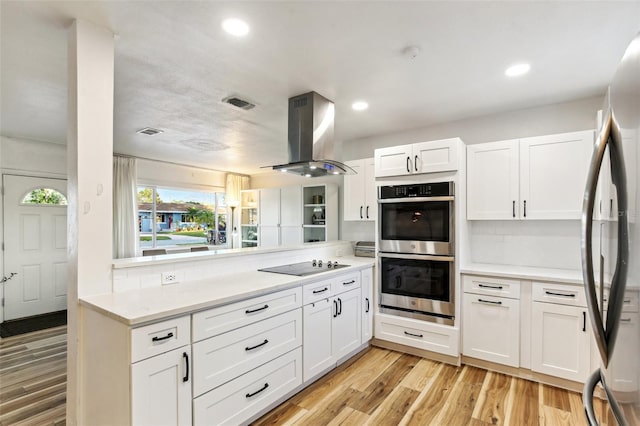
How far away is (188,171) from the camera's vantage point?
6.45m

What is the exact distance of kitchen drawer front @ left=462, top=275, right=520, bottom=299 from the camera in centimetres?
275

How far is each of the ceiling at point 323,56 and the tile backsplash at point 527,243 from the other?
1.20 m

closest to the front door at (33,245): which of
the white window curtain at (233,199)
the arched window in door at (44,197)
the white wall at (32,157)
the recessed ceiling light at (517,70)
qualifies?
the arched window in door at (44,197)

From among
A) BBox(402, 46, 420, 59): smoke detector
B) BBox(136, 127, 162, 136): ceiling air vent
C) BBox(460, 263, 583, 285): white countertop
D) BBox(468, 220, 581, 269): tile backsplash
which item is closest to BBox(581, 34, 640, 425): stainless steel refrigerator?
BBox(402, 46, 420, 59): smoke detector

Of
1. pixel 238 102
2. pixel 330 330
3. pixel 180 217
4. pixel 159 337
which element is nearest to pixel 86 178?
pixel 159 337

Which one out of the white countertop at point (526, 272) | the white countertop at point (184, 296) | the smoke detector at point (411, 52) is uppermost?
the smoke detector at point (411, 52)

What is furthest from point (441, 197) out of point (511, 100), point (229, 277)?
point (229, 277)

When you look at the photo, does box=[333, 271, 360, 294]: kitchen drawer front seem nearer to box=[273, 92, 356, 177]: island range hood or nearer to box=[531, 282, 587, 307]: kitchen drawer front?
box=[273, 92, 356, 177]: island range hood

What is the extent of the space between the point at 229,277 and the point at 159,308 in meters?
0.90

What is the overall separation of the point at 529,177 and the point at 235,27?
2.72 metres

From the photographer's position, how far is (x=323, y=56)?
2191 mm

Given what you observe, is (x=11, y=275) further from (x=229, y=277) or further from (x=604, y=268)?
(x=604, y=268)

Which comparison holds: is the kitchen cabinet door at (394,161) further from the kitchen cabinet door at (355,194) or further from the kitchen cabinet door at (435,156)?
the kitchen cabinet door at (355,194)

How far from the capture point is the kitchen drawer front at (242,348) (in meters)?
1.75
